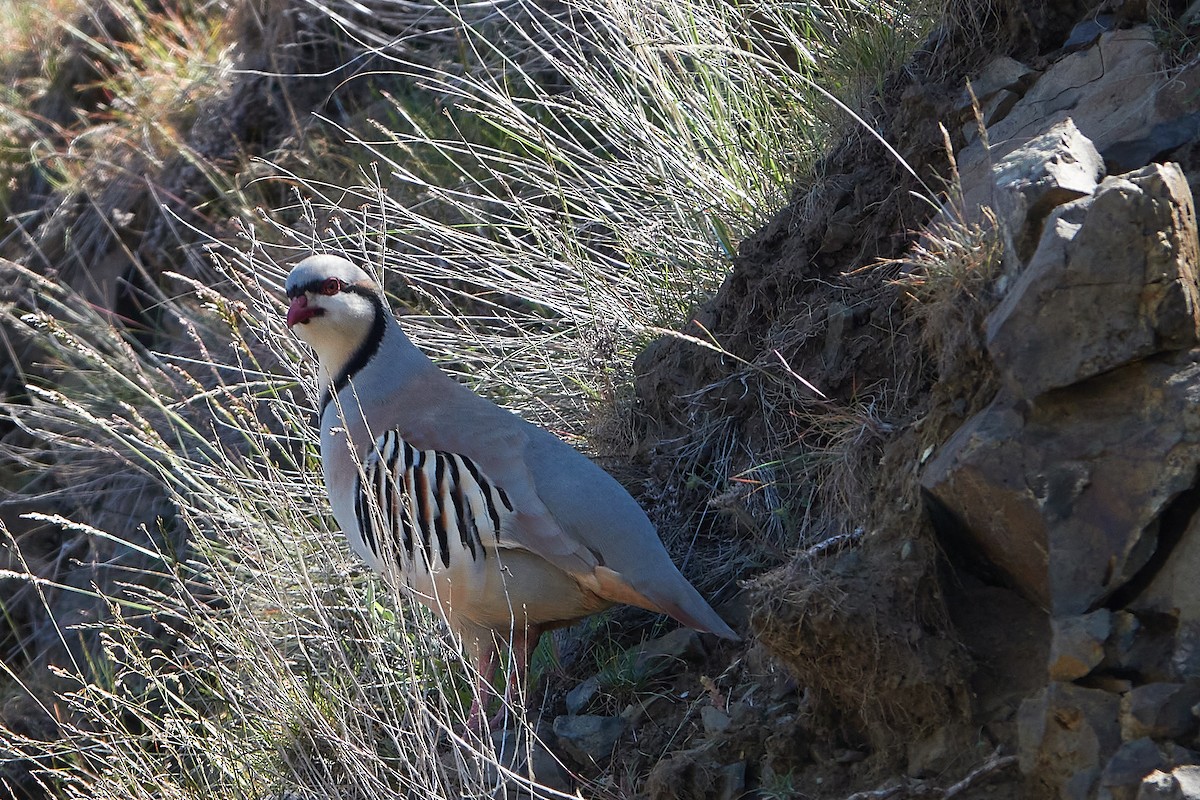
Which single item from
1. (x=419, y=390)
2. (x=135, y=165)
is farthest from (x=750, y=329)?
(x=135, y=165)

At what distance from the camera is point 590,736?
3.58m

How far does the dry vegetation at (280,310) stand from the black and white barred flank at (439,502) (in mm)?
193

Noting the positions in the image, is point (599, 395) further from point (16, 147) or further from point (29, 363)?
point (16, 147)

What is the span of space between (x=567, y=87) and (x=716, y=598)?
3.80 metres

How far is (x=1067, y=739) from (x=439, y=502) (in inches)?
82.4

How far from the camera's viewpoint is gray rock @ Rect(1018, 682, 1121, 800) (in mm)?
2285

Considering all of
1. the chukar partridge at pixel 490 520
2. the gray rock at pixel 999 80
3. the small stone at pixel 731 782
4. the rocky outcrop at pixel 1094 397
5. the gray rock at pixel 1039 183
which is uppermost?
the gray rock at pixel 999 80

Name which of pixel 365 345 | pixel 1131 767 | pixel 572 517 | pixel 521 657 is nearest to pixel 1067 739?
pixel 1131 767

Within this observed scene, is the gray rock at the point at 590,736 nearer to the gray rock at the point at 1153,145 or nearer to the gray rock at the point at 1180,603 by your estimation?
the gray rock at the point at 1180,603

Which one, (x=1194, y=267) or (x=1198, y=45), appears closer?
(x=1194, y=267)

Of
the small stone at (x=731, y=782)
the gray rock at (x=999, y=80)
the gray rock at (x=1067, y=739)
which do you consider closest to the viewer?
the gray rock at (x=1067, y=739)

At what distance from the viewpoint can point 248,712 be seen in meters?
4.03

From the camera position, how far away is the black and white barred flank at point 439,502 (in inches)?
152

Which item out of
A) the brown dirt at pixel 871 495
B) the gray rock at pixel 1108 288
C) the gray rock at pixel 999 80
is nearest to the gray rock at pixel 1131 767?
the brown dirt at pixel 871 495
